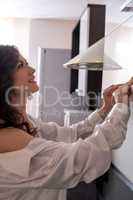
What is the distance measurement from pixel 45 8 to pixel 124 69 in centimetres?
295

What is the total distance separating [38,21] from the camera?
4.42m

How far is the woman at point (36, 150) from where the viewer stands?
83 centimetres

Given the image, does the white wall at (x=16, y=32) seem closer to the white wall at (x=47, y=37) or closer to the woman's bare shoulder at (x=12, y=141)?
the white wall at (x=47, y=37)

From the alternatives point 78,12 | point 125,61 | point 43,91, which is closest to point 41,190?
point 125,61

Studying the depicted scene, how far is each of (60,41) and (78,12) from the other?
57 centimetres

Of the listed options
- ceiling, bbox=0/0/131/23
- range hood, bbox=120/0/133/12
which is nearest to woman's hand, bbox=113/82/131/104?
range hood, bbox=120/0/133/12

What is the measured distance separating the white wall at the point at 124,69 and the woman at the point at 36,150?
151 millimetres

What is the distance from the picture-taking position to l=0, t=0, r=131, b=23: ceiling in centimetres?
358

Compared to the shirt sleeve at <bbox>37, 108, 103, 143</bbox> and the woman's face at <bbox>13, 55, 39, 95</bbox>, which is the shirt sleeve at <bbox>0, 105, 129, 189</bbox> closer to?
the woman's face at <bbox>13, 55, 39, 95</bbox>

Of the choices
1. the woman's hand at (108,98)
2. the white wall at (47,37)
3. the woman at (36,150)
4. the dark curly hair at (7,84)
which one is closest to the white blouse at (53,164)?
the woman at (36,150)

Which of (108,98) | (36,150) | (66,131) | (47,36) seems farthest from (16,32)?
(36,150)

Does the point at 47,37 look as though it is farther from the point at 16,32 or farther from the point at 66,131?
the point at 66,131

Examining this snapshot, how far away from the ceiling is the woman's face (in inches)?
96.3

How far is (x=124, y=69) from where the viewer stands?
1.16 metres
